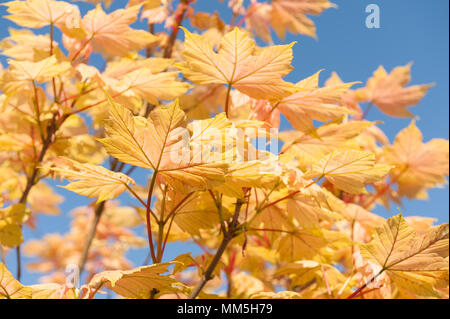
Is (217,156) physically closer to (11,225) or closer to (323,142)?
(323,142)

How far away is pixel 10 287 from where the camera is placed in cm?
56

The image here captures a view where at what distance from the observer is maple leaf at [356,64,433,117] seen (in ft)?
4.24

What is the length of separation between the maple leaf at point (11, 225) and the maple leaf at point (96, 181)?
0.28 meters

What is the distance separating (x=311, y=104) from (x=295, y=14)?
2.16ft

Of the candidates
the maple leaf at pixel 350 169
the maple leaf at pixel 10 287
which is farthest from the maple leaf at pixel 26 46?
the maple leaf at pixel 350 169

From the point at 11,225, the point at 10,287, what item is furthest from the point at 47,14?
the point at 10,287

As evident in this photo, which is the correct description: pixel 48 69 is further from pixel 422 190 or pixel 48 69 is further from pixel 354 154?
pixel 422 190

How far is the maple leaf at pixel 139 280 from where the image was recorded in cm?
49

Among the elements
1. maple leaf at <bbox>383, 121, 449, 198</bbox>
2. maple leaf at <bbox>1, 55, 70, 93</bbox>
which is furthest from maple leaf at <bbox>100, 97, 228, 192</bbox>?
maple leaf at <bbox>383, 121, 449, 198</bbox>

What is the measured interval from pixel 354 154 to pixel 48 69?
572mm

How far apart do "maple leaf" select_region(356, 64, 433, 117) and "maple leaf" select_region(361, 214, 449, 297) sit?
796 millimetres

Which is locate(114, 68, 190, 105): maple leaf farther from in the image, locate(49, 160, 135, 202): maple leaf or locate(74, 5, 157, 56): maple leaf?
locate(49, 160, 135, 202): maple leaf
